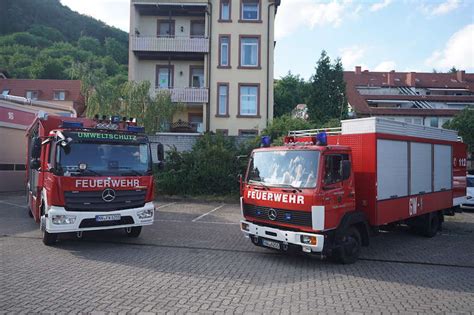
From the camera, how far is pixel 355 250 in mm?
7996

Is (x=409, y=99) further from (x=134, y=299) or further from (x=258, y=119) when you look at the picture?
(x=134, y=299)

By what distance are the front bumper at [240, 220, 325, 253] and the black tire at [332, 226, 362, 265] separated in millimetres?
673

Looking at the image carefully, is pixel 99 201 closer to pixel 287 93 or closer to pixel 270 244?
pixel 270 244

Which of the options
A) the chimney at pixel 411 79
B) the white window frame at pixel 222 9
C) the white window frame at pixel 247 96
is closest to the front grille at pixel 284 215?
the white window frame at pixel 247 96

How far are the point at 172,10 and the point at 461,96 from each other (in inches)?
1666

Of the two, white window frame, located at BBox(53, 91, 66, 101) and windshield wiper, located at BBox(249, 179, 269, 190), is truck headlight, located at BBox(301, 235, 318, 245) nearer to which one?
windshield wiper, located at BBox(249, 179, 269, 190)

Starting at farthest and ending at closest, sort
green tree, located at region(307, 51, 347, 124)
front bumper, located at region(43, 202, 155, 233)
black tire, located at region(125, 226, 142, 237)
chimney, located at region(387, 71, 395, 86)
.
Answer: chimney, located at region(387, 71, 395, 86), green tree, located at region(307, 51, 347, 124), black tire, located at region(125, 226, 142, 237), front bumper, located at region(43, 202, 155, 233)

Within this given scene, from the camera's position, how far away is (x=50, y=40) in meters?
78.8

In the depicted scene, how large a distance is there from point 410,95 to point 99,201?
5004 centimetres

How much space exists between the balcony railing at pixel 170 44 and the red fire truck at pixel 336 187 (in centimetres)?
1861

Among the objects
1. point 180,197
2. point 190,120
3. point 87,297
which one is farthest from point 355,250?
point 190,120

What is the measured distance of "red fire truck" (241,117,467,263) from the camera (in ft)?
24.1

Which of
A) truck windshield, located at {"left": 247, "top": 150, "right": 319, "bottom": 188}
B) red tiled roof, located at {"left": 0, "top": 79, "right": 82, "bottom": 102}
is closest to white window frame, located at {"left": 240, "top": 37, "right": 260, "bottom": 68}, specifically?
truck windshield, located at {"left": 247, "top": 150, "right": 319, "bottom": 188}

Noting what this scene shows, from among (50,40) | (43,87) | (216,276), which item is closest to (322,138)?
(216,276)
